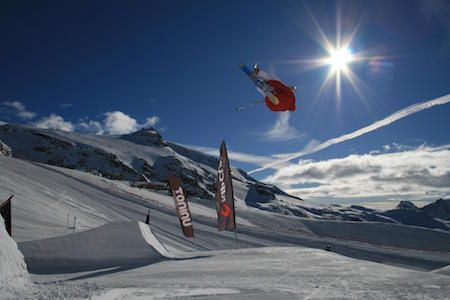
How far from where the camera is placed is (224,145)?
16.1 m

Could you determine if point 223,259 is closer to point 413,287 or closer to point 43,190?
point 413,287

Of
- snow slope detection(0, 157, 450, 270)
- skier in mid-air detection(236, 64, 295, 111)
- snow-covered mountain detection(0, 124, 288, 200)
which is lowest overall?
snow slope detection(0, 157, 450, 270)

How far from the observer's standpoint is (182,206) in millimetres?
21750

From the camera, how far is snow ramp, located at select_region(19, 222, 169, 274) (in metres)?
10.8

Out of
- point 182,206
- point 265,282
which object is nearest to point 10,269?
point 265,282

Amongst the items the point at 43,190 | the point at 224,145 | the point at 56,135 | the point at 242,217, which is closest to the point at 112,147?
the point at 56,135

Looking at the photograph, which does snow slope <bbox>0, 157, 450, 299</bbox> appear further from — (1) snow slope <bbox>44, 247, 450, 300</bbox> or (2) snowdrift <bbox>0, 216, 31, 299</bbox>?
(2) snowdrift <bbox>0, 216, 31, 299</bbox>

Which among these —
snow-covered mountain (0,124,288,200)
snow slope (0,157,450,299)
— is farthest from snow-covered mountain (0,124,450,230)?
snow slope (0,157,450,299)

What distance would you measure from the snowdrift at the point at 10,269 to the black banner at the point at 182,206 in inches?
619

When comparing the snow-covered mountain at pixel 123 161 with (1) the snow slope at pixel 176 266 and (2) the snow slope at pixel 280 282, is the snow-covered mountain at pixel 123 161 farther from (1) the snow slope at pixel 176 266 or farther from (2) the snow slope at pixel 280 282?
(2) the snow slope at pixel 280 282

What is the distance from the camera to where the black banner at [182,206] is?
21562 millimetres

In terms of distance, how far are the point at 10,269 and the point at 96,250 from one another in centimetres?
657

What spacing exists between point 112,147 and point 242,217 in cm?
9620

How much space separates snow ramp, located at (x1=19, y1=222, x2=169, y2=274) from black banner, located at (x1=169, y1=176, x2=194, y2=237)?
9.28m
